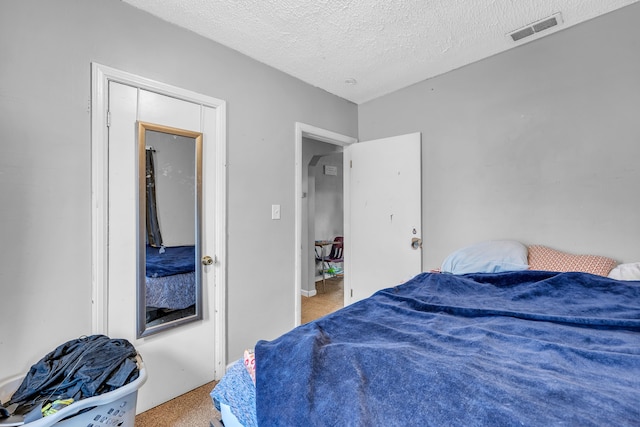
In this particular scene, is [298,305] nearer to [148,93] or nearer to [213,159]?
[213,159]

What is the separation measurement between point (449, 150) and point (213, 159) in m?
2.01

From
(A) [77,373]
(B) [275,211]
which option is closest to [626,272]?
(B) [275,211]

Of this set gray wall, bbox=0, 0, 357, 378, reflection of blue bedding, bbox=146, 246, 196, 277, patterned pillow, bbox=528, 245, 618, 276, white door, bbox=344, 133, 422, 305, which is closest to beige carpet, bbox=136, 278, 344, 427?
gray wall, bbox=0, 0, 357, 378

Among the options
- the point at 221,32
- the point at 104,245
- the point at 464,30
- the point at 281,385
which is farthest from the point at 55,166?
the point at 464,30

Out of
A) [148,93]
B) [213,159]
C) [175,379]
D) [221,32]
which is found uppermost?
[221,32]

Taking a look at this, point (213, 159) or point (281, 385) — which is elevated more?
point (213, 159)

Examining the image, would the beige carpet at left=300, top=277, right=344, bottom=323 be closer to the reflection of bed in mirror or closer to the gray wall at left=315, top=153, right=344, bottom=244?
the gray wall at left=315, top=153, right=344, bottom=244

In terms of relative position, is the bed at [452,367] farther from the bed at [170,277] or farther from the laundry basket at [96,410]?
the bed at [170,277]

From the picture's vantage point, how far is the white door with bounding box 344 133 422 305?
2738 mm

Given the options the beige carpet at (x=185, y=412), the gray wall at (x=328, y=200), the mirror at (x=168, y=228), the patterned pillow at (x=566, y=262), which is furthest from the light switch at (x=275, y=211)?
the gray wall at (x=328, y=200)

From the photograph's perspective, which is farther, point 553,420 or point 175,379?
point 175,379

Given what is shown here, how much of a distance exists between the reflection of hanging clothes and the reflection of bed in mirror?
0.06 metres

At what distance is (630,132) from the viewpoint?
6.02 feet

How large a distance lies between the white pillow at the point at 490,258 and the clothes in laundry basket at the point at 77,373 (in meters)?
2.04
